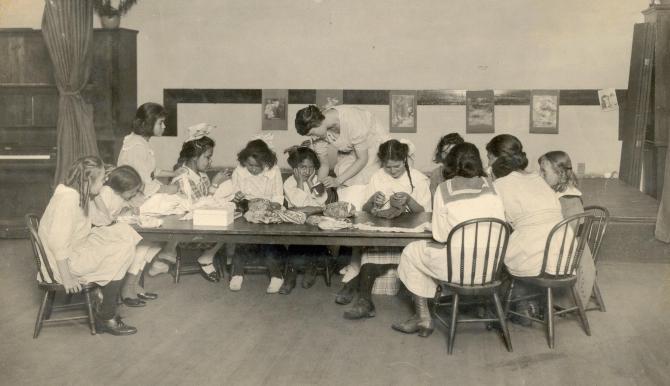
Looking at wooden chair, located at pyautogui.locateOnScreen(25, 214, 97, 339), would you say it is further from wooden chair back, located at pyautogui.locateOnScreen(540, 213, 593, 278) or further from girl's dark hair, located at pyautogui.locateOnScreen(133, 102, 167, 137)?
wooden chair back, located at pyautogui.locateOnScreen(540, 213, 593, 278)

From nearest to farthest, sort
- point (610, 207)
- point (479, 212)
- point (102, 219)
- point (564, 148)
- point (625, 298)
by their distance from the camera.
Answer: point (479, 212)
point (102, 219)
point (625, 298)
point (610, 207)
point (564, 148)

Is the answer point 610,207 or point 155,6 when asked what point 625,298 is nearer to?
point 610,207

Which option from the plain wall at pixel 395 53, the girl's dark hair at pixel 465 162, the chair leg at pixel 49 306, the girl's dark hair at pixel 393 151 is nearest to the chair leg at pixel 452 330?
the girl's dark hair at pixel 465 162

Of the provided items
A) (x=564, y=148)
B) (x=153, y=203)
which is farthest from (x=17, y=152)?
(x=564, y=148)

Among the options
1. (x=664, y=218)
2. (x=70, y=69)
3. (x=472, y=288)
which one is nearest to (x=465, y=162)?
(x=472, y=288)

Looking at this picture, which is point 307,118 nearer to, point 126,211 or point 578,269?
point 126,211

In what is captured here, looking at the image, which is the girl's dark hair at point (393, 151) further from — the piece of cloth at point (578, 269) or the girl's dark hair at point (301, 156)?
the piece of cloth at point (578, 269)

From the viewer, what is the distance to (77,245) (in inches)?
162

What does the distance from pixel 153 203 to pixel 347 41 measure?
3.71 m

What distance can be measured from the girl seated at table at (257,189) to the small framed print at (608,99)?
379 cm

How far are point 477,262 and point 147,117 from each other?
2.74m

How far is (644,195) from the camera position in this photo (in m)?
7.10

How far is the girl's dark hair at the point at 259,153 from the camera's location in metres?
5.32

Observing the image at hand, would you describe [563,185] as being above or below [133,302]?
above
